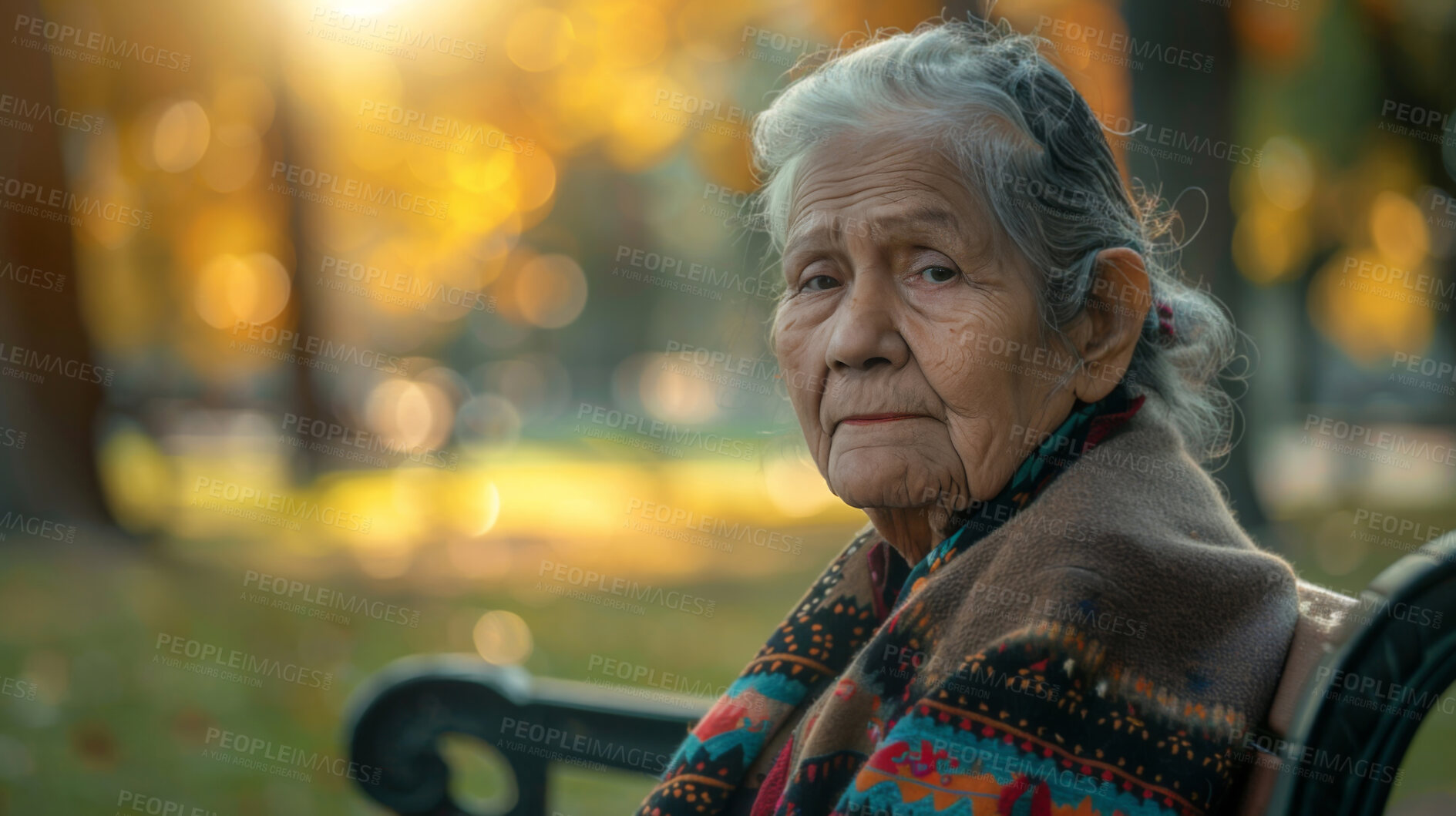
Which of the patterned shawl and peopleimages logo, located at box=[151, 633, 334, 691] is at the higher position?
the patterned shawl

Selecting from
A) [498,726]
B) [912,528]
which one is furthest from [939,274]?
[498,726]

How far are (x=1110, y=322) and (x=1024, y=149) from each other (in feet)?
1.15

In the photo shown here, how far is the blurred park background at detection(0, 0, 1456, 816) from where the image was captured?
6.04m

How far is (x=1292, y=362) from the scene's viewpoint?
46.2 feet

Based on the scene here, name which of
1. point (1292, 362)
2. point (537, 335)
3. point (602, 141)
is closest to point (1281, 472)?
point (1292, 362)

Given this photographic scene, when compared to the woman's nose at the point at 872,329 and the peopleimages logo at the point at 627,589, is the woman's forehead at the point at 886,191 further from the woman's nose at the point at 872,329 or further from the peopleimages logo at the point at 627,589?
the peopleimages logo at the point at 627,589

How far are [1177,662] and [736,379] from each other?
2.43m

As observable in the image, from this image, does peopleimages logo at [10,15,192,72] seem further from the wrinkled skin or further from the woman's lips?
the woman's lips

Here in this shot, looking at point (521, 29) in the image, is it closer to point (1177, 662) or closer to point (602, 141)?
point (602, 141)

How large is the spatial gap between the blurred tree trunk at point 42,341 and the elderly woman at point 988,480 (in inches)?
371

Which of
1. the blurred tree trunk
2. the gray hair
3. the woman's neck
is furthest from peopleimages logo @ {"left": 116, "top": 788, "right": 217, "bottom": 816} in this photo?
the blurred tree trunk

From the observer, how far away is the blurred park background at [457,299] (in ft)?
19.8

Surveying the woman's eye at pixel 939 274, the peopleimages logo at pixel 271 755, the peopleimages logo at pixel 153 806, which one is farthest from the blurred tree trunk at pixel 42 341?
the woman's eye at pixel 939 274

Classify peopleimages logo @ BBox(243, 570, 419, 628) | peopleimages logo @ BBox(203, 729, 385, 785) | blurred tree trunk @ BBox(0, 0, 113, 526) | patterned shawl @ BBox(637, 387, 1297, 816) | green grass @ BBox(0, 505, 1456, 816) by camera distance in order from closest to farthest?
patterned shawl @ BBox(637, 387, 1297, 816)
green grass @ BBox(0, 505, 1456, 816)
peopleimages logo @ BBox(203, 729, 385, 785)
peopleimages logo @ BBox(243, 570, 419, 628)
blurred tree trunk @ BBox(0, 0, 113, 526)
